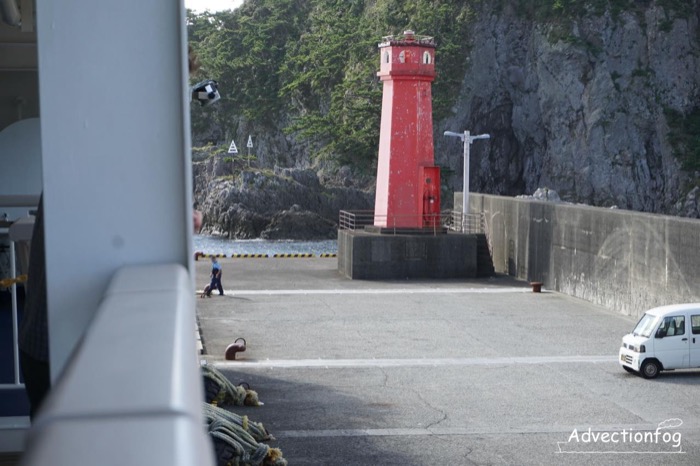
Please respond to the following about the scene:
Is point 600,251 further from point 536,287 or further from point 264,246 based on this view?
point 264,246

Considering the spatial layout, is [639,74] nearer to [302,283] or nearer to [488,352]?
[302,283]

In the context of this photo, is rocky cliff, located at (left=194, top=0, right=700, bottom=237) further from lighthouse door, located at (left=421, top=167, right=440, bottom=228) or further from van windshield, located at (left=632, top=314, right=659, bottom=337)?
van windshield, located at (left=632, top=314, right=659, bottom=337)

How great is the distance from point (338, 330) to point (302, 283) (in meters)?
6.80

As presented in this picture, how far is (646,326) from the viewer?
1222 cm

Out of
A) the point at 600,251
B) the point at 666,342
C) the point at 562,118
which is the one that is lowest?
the point at 666,342

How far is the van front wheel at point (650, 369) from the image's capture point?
39.6ft

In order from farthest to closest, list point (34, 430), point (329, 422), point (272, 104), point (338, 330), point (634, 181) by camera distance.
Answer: point (272, 104) → point (634, 181) → point (338, 330) → point (329, 422) → point (34, 430)

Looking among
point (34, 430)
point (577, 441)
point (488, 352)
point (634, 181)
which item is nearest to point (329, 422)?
point (577, 441)

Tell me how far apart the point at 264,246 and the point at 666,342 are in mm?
36768

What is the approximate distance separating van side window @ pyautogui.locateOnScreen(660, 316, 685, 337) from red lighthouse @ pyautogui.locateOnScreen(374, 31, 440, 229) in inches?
565

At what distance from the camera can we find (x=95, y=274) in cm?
210

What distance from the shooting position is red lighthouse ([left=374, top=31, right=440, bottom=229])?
26.4m

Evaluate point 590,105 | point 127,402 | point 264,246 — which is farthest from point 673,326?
point 590,105

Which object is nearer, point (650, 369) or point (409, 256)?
point (650, 369)
